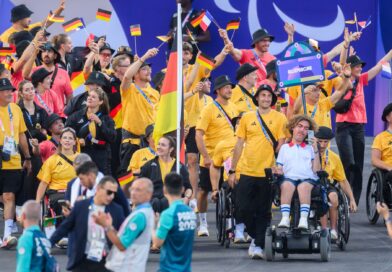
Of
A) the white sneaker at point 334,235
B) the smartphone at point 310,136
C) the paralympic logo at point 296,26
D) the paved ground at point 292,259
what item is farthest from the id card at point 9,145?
the paralympic logo at point 296,26

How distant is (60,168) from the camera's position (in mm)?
17484

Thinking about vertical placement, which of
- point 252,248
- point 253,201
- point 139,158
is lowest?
point 252,248

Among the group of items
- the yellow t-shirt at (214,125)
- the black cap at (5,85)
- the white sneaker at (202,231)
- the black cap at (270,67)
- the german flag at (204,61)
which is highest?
the black cap at (270,67)

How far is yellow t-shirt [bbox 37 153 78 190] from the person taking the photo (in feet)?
57.4

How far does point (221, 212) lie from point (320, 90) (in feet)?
10.1

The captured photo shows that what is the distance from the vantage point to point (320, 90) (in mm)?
19953

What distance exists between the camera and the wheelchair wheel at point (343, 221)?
57.4 feet

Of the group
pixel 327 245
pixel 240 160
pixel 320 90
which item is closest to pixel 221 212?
pixel 240 160

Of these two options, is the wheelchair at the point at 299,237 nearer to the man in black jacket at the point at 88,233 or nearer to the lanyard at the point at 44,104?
the lanyard at the point at 44,104

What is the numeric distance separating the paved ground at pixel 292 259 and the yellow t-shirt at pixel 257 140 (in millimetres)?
1051

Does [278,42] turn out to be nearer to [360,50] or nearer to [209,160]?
[360,50]

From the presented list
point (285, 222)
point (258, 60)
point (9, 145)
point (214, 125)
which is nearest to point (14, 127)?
point (9, 145)

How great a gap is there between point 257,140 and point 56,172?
2.46 metres

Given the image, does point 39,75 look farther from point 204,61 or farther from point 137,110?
point 204,61
